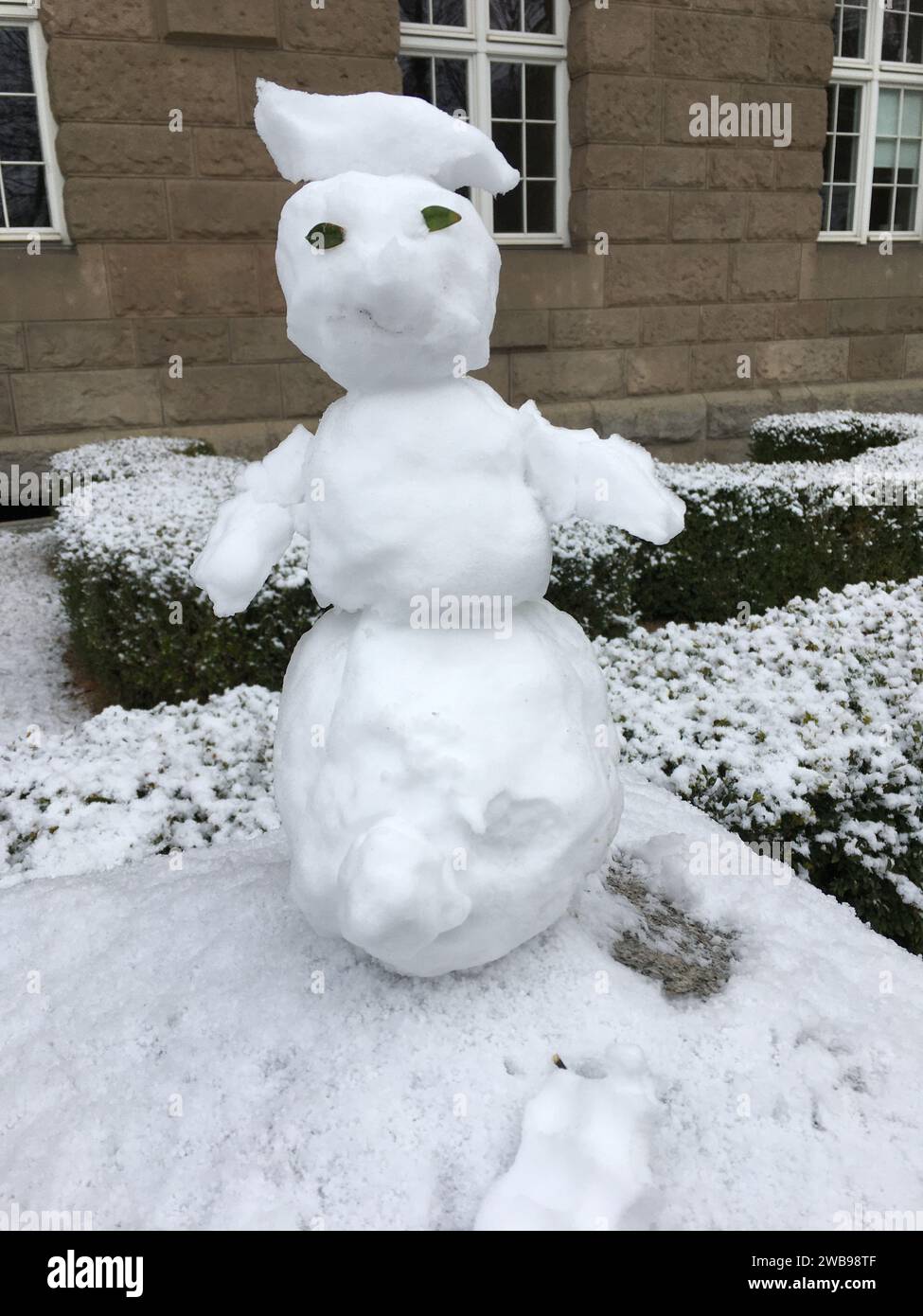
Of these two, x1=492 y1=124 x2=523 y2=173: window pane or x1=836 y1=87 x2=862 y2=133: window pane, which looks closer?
x1=492 y1=124 x2=523 y2=173: window pane

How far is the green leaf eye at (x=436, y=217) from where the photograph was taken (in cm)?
171

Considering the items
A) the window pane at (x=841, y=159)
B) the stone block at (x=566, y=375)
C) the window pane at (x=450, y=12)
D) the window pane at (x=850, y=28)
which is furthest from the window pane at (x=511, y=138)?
the window pane at (x=850, y=28)

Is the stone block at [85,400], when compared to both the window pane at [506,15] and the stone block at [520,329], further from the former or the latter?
the window pane at [506,15]

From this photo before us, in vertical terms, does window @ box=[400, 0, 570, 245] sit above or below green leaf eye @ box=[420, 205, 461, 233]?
above

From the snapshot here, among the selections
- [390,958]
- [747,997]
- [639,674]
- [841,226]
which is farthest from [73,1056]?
[841,226]

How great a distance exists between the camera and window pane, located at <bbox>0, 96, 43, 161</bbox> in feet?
23.4

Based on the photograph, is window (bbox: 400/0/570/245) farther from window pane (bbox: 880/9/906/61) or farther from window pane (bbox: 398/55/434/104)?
window pane (bbox: 880/9/906/61)

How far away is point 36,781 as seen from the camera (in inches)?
132

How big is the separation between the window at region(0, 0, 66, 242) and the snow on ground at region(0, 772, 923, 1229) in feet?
22.1

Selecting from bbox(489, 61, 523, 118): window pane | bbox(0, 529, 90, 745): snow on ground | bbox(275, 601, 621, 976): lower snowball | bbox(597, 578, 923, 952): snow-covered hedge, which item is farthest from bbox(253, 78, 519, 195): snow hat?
bbox(489, 61, 523, 118): window pane

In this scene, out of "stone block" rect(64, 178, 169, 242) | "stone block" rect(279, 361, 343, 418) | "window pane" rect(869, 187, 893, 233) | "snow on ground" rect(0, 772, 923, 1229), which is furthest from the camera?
"window pane" rect(869, 187, 893, 233)

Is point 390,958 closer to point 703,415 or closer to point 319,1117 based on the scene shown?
point 319,1117

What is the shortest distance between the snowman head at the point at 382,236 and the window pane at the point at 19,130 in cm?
665

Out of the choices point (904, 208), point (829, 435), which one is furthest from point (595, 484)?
point (904, 208)
